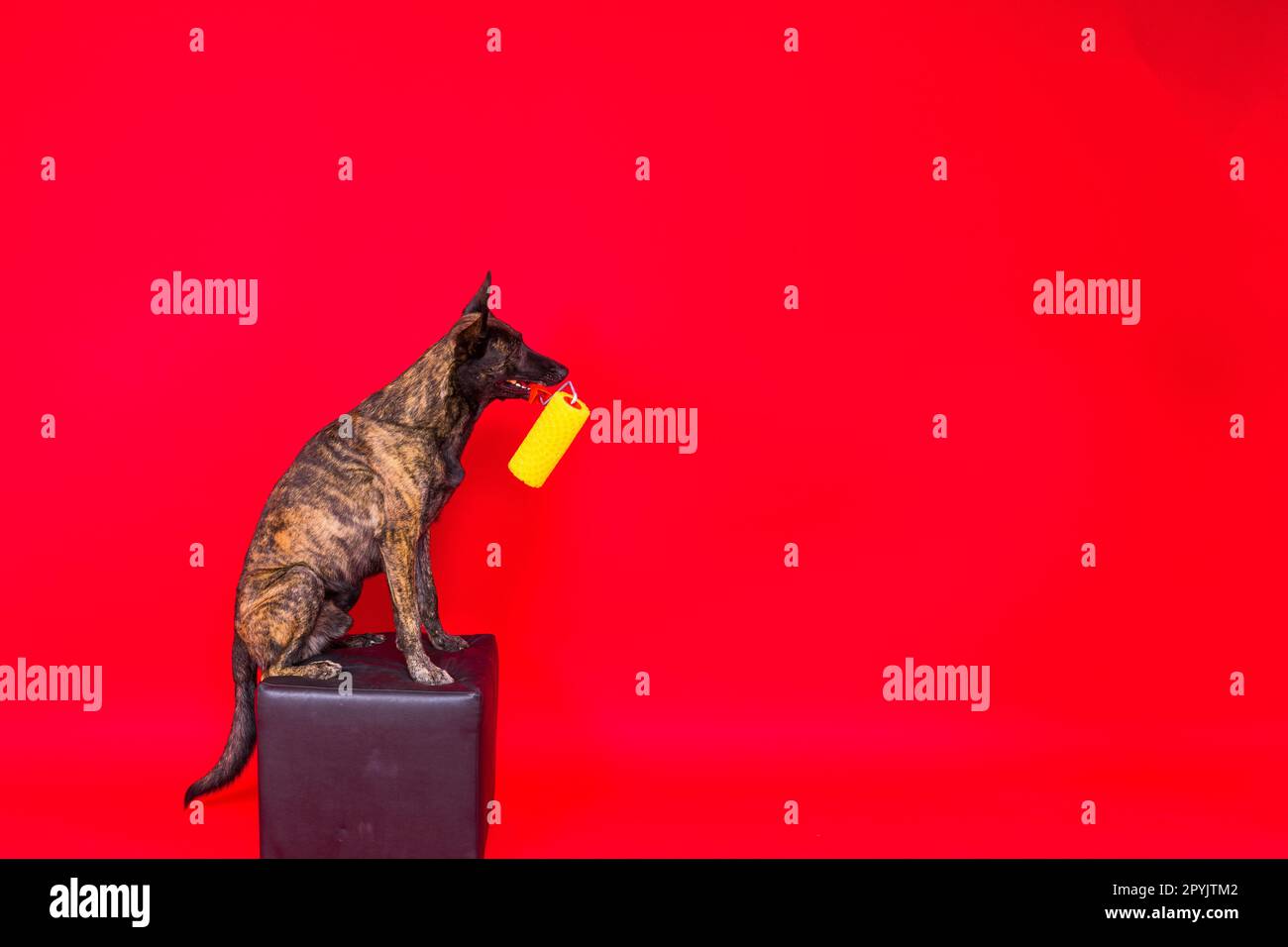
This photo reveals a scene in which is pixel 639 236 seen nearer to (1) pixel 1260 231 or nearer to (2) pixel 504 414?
(2) pixel 504 414

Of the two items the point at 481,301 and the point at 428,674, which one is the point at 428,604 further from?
the point at 481,301

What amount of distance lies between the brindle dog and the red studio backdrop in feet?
2.63

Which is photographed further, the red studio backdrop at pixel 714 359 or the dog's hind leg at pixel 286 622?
the red studio backdrop at pixel 714 359

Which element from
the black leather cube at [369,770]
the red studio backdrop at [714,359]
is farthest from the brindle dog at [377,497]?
the red studio backdrop at [714,359]

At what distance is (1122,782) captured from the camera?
447 centimetres

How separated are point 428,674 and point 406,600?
0.81ft

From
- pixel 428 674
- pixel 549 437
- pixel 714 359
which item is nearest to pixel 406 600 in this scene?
pixel 428 674

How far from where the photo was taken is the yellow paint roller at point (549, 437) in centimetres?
387

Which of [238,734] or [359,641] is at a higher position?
[359,641]

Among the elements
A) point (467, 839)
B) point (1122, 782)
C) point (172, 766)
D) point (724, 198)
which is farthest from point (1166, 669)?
point (172, 766)

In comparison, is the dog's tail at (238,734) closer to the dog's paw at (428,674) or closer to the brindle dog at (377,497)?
the brindle dog at (377,497)

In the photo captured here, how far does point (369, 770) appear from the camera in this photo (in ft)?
11.7

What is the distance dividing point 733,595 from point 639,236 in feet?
4.99

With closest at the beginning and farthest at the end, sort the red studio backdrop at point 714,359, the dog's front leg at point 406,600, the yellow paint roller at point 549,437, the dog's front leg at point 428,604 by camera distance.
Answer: the dog's front leg at point 406,600 < the yellow paint roller at point 549,437 < the dog's front leg at point 428,604 < the red studio backdrop at point 714,359
